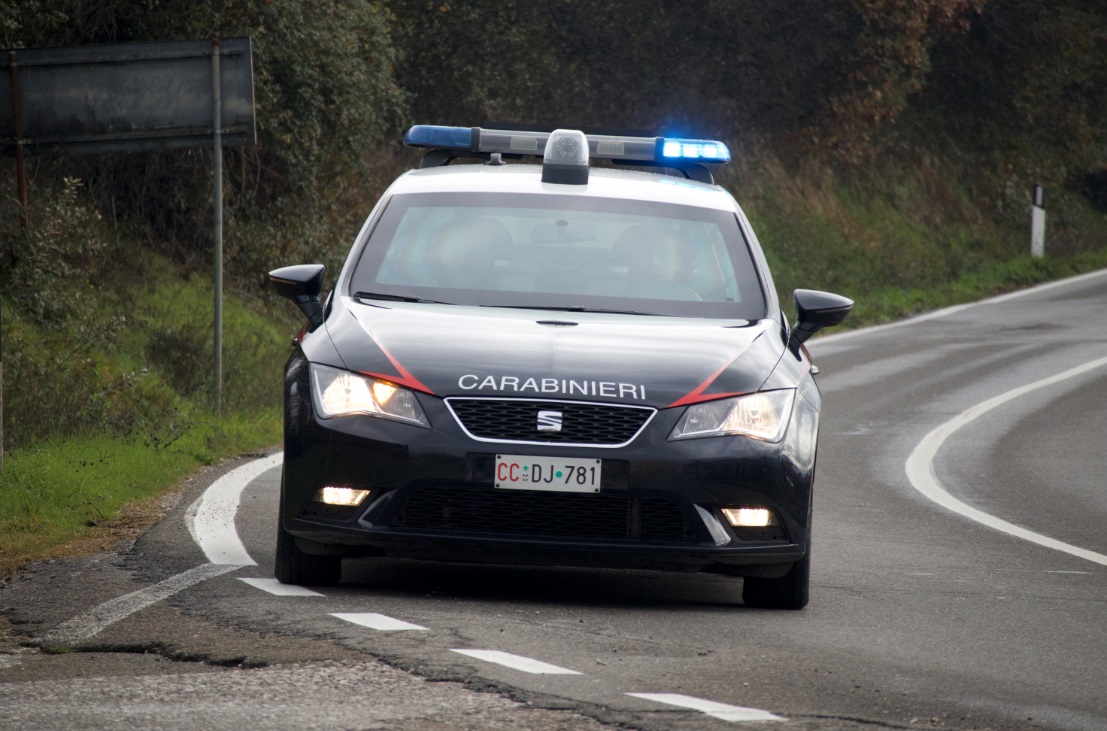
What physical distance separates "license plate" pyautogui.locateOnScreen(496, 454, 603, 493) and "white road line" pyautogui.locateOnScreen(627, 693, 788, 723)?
1.40 m

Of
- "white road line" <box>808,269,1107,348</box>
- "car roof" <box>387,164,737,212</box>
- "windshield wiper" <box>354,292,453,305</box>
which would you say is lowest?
"white road line" <box>808,269,1107,348</box>

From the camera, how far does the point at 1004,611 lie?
23.2 ft

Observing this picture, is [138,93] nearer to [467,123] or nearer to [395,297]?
[395,297]

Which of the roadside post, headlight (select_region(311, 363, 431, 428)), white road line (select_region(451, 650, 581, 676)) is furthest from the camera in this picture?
the roadside post

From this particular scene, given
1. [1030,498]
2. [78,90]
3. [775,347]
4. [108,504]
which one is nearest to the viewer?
[775,347]

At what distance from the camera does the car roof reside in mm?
8023

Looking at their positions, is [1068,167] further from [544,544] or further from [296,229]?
[544,544]

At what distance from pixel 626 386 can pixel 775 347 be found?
88 cm

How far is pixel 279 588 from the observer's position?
673 cm

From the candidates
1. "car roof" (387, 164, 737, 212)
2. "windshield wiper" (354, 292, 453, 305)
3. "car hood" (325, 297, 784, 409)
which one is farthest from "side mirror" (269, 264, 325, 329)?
"car roof" (387, 164, 737, 212)

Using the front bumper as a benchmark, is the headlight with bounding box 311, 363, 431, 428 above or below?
above

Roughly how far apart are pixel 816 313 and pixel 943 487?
4.47 m

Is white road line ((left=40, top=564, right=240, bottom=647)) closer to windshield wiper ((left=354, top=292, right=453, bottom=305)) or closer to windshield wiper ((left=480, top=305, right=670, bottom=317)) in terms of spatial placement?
windshield wiper ((left=354, top=292, right=453, bottom=305))

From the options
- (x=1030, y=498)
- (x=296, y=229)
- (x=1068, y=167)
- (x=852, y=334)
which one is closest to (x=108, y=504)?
(x=1030, y=498)
